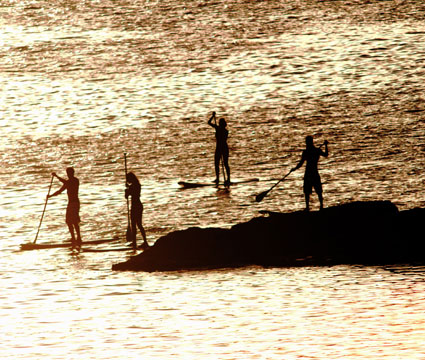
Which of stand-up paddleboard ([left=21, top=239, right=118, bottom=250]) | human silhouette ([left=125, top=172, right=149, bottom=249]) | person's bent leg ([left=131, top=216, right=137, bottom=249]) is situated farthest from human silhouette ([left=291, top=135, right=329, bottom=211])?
stand-up paddleboard ([left=21, top=239, right=118, bottom=250])

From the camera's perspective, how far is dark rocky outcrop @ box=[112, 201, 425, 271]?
1927 centimetres

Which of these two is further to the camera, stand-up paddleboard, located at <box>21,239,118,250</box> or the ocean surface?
stand-up paddleboard, located at <box>21,239,118,250</box>

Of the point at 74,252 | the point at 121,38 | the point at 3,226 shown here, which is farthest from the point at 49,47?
the point at 74,252

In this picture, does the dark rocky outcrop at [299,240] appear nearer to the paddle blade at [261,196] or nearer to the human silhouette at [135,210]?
the human silhouette at [135,210]

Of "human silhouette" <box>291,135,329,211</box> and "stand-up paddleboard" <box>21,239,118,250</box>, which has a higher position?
"human silhouette" <box>291,135,329,211</box>

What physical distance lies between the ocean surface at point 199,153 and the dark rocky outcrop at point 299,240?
3.10 feet

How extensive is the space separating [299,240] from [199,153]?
41.6ft

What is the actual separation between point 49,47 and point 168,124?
1455 cm

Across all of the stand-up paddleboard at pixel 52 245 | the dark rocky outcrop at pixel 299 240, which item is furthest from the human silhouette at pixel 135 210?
the stand-up paddleboard at pixel 52 245

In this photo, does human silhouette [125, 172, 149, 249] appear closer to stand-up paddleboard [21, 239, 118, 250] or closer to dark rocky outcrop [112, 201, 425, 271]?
dark rocky outcrop [112, 201, 425, 271]

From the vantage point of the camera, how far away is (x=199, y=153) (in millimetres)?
32406

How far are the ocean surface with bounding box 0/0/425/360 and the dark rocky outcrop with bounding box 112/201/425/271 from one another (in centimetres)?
95

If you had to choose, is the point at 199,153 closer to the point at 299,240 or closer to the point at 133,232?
the point at 133,232

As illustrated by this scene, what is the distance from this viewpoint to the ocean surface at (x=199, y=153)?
1389 centimetres
